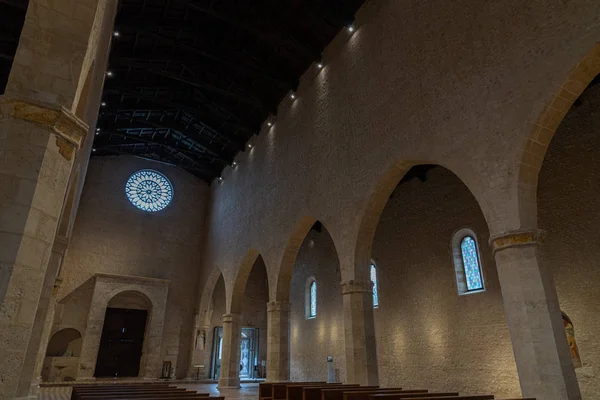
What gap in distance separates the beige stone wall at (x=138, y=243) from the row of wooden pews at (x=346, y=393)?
11.5m

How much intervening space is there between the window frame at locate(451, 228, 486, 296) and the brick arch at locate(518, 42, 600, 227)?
5.10m

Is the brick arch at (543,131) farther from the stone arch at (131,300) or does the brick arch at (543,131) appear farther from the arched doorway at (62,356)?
the arched doorway at (62,356)

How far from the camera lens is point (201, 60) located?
1423cm

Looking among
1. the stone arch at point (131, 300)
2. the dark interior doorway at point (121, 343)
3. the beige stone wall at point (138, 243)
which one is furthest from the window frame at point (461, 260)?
the dark interior doorway at point (121, 343)

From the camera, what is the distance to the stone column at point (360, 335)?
8.20 m

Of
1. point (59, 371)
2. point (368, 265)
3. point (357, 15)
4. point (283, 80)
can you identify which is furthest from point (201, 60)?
point (59, 371)

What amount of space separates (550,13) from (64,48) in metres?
6.50

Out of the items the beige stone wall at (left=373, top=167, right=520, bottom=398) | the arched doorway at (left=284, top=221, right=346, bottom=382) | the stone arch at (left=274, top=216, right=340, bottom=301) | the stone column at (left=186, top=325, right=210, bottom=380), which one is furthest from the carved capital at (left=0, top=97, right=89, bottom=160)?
the stone column at (left=186, top=325, right=210, bottom=380)

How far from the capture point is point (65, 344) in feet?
52.9

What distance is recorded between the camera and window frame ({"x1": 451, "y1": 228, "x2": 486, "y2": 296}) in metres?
10.6

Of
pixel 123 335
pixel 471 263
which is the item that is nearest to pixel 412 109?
pixel 471 263

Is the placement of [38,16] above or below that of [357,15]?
below

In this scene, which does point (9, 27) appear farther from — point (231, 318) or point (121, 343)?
point (121, 343)

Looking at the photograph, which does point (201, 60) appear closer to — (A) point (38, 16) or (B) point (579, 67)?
(A) point (38, 16)
